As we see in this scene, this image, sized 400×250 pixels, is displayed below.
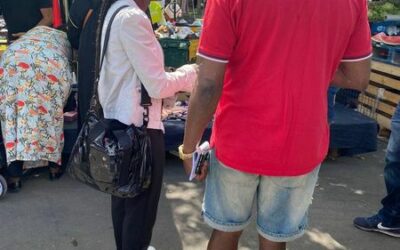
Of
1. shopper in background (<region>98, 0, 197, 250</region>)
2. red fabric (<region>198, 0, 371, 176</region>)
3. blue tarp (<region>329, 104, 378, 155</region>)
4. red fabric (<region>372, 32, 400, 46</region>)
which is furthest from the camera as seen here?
red fabric (<region>372, 32, 400, 46</region>)

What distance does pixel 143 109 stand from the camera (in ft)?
7.88

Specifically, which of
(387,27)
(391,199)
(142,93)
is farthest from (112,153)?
(387,27)

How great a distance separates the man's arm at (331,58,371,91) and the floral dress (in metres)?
2.37

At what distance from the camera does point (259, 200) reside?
2037 millimetres

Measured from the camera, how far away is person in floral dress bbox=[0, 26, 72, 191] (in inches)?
145

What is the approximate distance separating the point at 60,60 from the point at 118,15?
1686 mm

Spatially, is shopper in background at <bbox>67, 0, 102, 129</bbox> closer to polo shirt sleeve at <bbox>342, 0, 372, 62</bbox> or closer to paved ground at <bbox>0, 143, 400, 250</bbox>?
paved ground at <bbox>0, 143, 400, 250</bbox>

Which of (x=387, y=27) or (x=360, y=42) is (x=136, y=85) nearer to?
(x=360, y=42)

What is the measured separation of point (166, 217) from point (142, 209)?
109 centimetres

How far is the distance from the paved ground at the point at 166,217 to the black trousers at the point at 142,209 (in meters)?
0.63

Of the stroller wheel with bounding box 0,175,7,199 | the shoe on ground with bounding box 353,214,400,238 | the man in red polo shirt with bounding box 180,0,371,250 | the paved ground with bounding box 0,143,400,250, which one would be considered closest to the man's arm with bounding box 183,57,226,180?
the man in red polo shirt with bounding box 180,0,371,250

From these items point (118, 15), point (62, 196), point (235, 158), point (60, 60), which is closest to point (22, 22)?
point (60, 60)

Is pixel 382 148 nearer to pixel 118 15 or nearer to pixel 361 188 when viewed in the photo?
pixel 361 188

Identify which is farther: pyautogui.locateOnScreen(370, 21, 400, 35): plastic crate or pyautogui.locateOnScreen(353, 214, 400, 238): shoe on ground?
pyautogui.locateOnScreen(370, 21, 400, 35): plastic crate
